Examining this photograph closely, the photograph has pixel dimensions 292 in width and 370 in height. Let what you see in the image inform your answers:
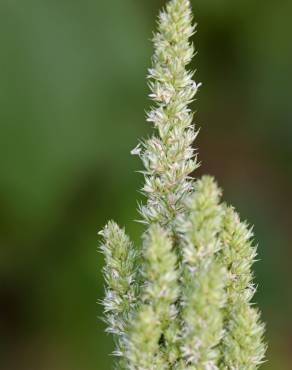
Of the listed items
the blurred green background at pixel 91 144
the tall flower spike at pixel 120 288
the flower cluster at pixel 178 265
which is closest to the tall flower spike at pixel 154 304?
the flower cluster at pixel 178 265

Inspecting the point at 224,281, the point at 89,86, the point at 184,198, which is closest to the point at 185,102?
the point at 184,198

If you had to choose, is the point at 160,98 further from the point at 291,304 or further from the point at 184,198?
the point at 291,304

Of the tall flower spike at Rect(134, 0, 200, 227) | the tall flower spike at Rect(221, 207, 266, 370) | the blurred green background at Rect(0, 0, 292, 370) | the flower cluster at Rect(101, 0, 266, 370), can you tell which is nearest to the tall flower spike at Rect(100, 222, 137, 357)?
the flower cluster at Rect(101, 0, 266, 370)

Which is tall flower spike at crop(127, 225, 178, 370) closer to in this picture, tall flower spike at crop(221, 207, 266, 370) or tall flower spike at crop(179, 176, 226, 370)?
tall flower spike at crop(179, 176, 226, 370)

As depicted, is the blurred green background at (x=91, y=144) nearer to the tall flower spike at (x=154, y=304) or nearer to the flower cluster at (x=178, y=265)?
the flower cluster at (x=178, y=265)

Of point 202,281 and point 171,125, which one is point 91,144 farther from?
point 202,281

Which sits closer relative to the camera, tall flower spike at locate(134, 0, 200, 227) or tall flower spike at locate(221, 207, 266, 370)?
tall flower spike at locate(221, 207, 266, 370)
